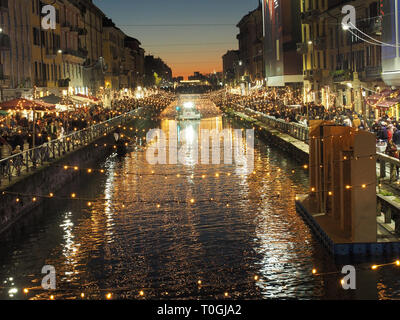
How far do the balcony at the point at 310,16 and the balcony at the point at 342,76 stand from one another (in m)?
9.26

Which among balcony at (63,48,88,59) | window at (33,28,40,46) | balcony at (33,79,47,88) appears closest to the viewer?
balcony at (33,79,47,88)

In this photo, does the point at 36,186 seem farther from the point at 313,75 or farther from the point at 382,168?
the point at 313,75

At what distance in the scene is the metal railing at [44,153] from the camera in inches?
880

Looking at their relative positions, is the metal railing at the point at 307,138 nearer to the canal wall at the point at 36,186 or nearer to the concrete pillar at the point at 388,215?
the concrete pillar at the point at 388,215

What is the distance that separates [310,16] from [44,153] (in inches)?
1808

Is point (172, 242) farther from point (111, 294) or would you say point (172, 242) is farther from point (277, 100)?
point (277, 100)

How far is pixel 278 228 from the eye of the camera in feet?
67.3

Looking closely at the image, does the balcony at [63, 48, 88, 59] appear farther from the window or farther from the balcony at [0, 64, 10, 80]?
the balcony at [0, 64, 10, 80]

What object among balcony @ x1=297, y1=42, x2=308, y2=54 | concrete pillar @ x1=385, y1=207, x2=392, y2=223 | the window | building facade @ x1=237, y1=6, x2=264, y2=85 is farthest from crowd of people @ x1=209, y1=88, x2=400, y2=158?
building facade @ x1=237, y1=6, x2=264, y2=85

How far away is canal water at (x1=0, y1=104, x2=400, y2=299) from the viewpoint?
48.3 feet

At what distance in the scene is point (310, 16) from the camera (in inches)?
2734

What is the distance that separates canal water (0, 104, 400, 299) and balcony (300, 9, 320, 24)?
4164 centimetres

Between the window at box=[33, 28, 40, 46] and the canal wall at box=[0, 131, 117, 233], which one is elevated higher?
the window at box=[33, 28, 40, 46]
